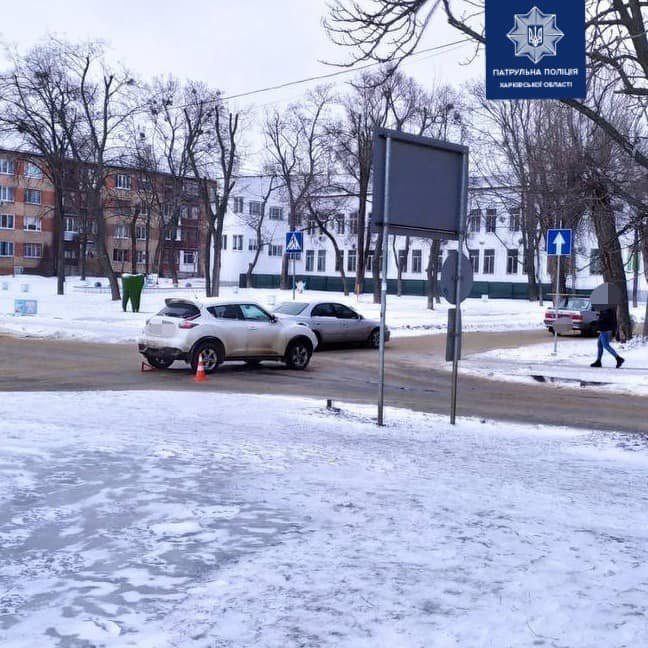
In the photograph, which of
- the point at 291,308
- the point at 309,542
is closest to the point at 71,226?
the point at 291,308

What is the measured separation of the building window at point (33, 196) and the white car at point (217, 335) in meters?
72.6

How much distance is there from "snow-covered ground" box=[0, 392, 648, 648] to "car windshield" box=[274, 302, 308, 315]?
14397mm

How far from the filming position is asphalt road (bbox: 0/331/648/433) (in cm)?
1316

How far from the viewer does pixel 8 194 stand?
273 ft

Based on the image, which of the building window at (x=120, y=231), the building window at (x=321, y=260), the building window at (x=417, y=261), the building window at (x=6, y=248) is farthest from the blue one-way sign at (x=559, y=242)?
the building window at (x=120, y=231)

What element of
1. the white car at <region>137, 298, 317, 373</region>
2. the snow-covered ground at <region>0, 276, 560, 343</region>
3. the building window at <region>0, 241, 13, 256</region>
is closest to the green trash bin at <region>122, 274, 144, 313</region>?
the snow-covered ground at <region>0, 276, 560, 343</region>

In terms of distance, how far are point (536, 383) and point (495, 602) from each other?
14.0 metres

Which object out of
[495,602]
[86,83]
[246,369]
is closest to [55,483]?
[495,602]

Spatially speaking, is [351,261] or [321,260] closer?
[351,261]

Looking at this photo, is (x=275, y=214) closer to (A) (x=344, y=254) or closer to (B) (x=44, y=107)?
(A) (x=344, y=254)

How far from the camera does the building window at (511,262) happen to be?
267ft

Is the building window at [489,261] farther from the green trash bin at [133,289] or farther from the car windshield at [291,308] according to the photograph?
the car windshield at [291,308]

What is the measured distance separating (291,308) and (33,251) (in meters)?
68.1

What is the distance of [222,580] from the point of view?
14.3ft
